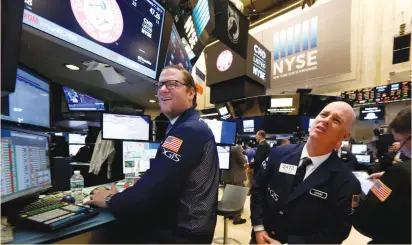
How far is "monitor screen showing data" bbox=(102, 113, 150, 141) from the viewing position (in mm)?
2113

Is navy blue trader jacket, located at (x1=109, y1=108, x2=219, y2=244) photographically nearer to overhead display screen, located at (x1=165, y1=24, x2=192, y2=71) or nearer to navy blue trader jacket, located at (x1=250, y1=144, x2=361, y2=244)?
navy blue trader jacket, located at (x1=250, y1=144, x2=361, y2=244)

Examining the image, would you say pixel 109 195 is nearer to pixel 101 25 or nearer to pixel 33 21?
pixel 33 21

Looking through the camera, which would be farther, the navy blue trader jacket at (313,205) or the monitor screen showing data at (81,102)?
the monitor screen showing data at (81,102)

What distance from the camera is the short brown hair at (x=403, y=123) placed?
120 cm

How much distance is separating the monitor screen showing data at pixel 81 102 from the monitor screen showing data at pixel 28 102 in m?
1.97

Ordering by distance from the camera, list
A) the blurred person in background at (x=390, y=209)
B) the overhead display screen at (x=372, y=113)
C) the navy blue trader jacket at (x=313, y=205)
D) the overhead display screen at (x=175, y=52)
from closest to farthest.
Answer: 1. the blurred person in background at (x=390, y=209)
2. the navy blue trader jacket at (x=313, y=205)
3. the overhead display screen at (x=175, y=52)
4. the overhead display screen at (x=372, y=113)

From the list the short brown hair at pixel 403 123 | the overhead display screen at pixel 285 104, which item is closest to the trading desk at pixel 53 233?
the short brown hair at pixel 403 123

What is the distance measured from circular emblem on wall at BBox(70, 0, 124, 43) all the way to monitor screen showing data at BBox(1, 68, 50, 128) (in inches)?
20.0

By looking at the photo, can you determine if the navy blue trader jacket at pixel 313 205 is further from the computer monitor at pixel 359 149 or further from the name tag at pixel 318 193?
the computer monitor at pixel 359 149

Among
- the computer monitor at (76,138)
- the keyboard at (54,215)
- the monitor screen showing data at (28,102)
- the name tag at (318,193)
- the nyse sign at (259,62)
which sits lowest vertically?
the computer monitor at (76,138)

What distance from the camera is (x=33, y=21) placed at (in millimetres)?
1260

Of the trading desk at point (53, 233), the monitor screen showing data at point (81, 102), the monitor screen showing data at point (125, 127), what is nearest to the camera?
the trading desk at point (53, 233)

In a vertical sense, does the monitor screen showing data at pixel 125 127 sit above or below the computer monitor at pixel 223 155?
above

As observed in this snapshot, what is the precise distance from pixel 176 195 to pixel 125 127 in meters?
1.22
